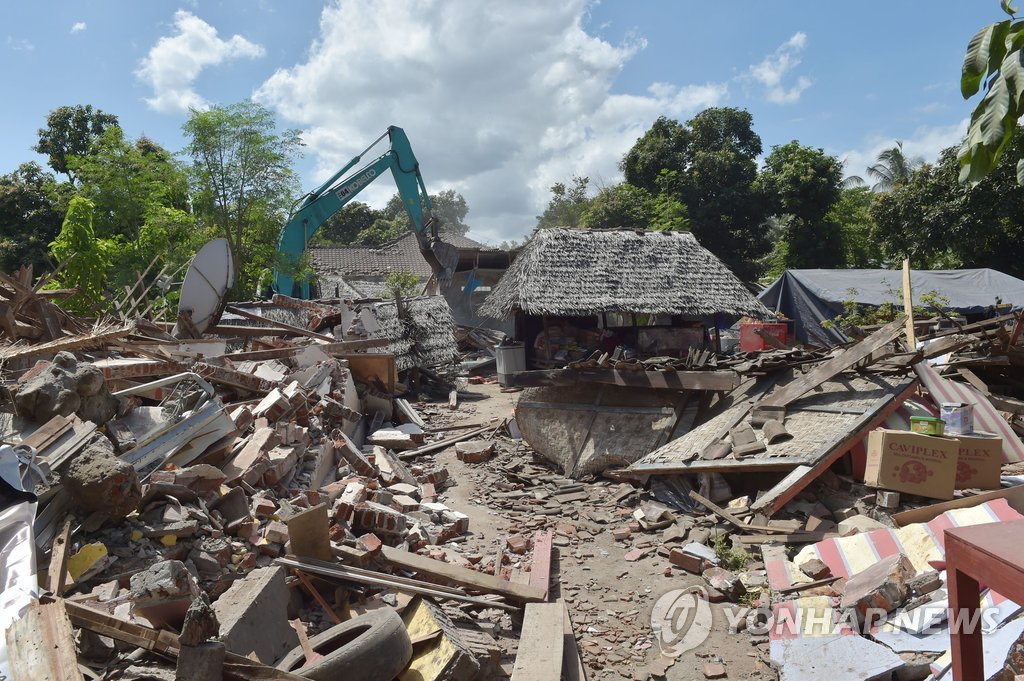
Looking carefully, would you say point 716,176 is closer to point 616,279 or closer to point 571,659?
point 616,279

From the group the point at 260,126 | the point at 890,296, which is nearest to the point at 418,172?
the point at 260,126

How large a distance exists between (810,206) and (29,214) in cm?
2921

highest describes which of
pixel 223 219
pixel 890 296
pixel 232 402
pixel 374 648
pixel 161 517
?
pixel 223 219

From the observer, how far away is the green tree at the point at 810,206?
75.4 ft

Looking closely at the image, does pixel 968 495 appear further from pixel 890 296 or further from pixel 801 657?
pixel 890 296

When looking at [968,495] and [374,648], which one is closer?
[374,648]

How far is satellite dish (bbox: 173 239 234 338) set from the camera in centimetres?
919

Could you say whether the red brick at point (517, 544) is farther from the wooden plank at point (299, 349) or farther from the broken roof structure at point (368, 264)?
the broken roof structure at point (368, 264)

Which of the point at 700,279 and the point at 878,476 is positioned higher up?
the point at 700,279

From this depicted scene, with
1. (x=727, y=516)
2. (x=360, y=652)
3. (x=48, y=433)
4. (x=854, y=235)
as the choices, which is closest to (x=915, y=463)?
(x=727, y=516)

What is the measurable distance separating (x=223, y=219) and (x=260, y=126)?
296 cm

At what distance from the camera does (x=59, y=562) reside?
11.9 ft

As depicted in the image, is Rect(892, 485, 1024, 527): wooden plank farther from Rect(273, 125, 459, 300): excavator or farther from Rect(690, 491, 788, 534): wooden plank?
Rect(273, 125, 459, 300): excavator

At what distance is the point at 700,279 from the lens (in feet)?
40.0
